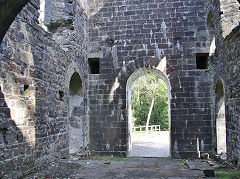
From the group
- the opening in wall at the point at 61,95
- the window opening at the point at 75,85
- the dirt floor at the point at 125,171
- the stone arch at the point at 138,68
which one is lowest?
the dirt floor at the point at 125,171

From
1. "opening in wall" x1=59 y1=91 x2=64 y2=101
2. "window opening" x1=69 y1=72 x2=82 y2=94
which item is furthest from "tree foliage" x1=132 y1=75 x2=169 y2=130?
"opening in wall" x1=59 y1=91 x2=64 y2=101

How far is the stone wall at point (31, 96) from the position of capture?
14.7 feet

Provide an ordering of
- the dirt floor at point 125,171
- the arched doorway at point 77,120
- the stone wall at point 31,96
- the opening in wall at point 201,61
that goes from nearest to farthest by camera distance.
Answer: the stone wall at point 31,96, the dirt floor at point 125,171, the arched doorway at point 77,120, the opening in wall at point 201,61


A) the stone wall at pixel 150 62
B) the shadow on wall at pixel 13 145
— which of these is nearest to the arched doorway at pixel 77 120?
the stone wall at pixel 150 62

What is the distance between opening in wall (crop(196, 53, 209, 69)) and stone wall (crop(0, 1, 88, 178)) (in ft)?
16.2

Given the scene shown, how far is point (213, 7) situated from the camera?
8.52 meters

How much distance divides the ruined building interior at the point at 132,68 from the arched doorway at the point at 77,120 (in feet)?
0.11

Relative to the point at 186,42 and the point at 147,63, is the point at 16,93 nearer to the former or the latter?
the point at 147,63

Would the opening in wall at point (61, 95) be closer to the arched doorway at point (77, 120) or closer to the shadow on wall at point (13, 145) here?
the arched doorway at point (77, 120)

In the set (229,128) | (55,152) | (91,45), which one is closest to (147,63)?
(91,45)

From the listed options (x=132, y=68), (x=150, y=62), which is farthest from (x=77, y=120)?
(x=150, y=62)

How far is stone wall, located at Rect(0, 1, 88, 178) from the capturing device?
449 centimetres

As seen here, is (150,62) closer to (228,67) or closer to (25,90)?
(228,67)

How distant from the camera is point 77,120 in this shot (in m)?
9.06
